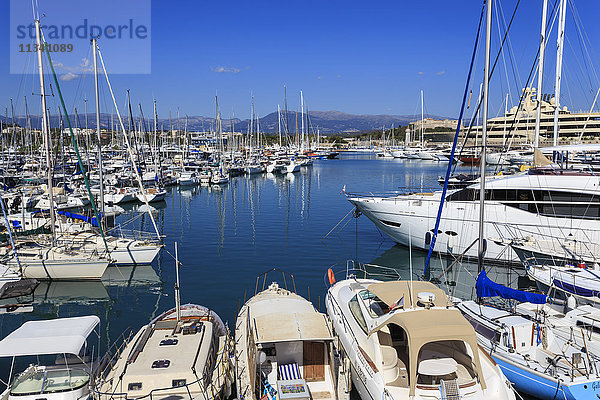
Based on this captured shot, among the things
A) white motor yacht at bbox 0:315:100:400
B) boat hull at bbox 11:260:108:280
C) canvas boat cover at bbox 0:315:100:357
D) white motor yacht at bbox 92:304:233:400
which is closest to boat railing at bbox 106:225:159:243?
boat hull at bbox 11:260:108:280

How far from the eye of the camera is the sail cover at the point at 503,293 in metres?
15.0

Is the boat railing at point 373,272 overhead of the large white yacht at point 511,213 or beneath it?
beneath

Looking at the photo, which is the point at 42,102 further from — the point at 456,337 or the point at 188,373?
the point at 456,337

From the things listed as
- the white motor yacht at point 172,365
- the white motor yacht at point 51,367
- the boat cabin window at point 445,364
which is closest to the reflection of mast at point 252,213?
the white motor yacht at point 172,365

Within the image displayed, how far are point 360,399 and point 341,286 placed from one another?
422 centimetres

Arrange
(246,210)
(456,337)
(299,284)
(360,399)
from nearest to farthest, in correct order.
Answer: (456,337) → (360,399) → (299,284) → (246,210)

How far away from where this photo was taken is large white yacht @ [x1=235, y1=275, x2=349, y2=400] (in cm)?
1054

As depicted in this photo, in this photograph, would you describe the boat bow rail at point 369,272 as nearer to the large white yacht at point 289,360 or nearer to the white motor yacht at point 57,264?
the large white yacht at point 289,360

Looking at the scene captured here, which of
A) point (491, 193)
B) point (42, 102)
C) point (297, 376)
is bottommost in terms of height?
point (297, 376)

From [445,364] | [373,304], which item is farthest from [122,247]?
[445,364]

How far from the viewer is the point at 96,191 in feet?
154

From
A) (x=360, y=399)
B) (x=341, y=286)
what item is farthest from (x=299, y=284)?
(x=360, y=399)

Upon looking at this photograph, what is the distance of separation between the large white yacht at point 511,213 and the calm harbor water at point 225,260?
162 centimetres

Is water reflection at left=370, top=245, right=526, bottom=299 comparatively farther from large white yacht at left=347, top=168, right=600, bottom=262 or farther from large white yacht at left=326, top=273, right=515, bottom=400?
large white yacht at left=326, top=273, right=515, bottom=400
